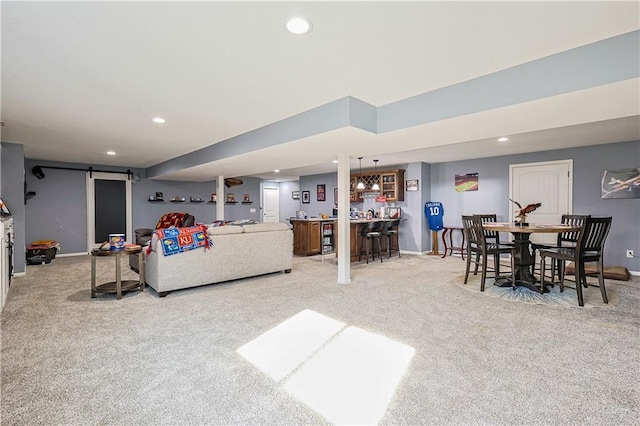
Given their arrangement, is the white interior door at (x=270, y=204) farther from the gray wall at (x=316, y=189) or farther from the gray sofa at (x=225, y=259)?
the gray sofa at (x=225, y=259)

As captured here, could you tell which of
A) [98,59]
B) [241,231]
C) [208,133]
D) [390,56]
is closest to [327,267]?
[241,231]

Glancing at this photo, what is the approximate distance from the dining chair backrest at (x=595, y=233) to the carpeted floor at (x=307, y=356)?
0.65m

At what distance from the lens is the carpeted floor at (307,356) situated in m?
1.71

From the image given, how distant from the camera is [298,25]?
76.9 inches

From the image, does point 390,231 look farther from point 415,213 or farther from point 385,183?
point 385,183

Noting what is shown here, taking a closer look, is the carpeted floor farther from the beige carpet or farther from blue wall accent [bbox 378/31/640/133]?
blue wall accent [bbox 378/31/640/133]

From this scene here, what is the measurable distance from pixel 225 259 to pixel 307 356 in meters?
2.47

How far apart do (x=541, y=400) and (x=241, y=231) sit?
3845mm

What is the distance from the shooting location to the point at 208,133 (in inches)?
185

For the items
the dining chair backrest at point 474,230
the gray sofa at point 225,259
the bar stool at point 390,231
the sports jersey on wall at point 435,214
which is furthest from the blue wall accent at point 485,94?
the sports jersey on wall at point 435,214

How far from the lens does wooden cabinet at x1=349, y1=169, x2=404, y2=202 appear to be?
7543mm

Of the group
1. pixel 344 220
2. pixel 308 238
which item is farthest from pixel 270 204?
pixel 344 220

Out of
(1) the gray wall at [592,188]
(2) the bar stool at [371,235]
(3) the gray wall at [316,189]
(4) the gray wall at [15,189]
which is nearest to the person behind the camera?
(4) the gray wall at [15,189]

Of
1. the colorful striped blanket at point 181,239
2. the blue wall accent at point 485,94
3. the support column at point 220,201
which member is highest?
the blue wall accent at point 485,94
